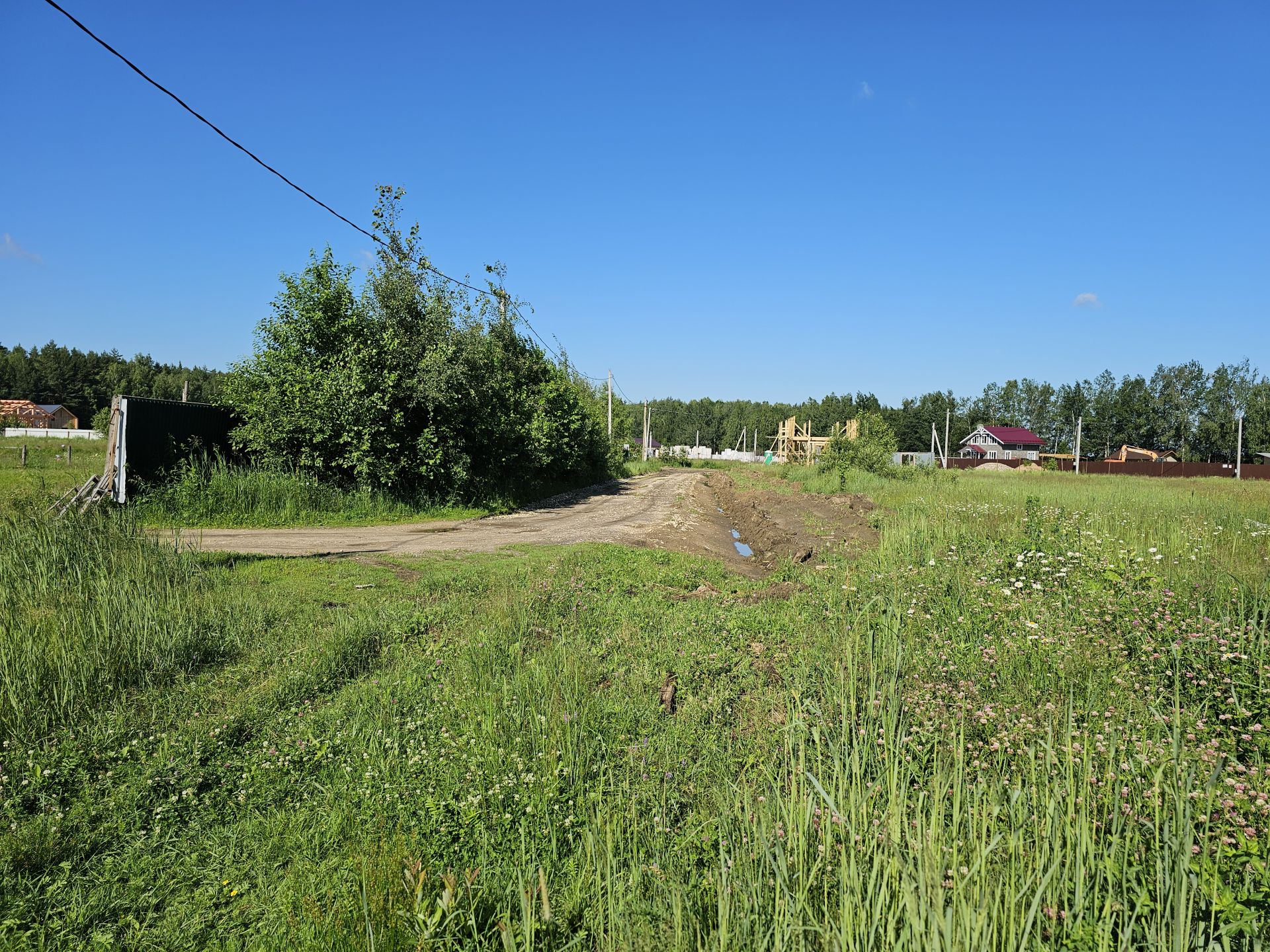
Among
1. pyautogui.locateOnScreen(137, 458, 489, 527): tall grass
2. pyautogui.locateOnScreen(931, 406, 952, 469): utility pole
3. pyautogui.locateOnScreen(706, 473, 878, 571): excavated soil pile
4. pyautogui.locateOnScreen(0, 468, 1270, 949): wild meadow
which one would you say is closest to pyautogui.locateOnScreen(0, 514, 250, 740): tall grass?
pyautogui.locateOnScreen(0, 468, 1270, 949): wild meadow

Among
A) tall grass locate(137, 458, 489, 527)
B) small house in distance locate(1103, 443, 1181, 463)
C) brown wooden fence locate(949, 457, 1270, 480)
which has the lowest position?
tall grass locate(137, 458, 489, 527)

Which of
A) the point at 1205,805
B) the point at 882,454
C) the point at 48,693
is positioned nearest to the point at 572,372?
the point at 882,454

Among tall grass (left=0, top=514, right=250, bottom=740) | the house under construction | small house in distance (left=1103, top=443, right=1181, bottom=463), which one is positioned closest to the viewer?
tall grass (left=0, top=514, right=250, bottom=740)

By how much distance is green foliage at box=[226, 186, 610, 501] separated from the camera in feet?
48.5

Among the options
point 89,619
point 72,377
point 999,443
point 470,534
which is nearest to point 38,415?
point 72,377

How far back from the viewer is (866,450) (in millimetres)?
32156

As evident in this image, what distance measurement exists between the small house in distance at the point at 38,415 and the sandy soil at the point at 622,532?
8282 centimetres

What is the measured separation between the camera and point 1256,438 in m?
75.3

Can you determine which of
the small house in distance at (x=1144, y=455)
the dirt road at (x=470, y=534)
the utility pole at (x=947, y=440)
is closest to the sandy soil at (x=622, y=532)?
the dirt road at (x=470, y=534)

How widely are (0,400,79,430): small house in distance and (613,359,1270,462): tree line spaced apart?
2640 inches

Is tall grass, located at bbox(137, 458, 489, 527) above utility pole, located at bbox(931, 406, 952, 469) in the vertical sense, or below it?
below

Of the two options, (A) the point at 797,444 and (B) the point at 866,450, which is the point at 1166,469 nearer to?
(A) the point at 797,444

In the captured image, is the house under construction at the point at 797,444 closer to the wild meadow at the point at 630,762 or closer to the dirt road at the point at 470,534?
the dirt road at the point at 470,534

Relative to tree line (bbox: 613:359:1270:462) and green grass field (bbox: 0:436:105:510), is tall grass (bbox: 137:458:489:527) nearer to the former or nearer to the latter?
green grass field (bbox: 0:436:105:510)
